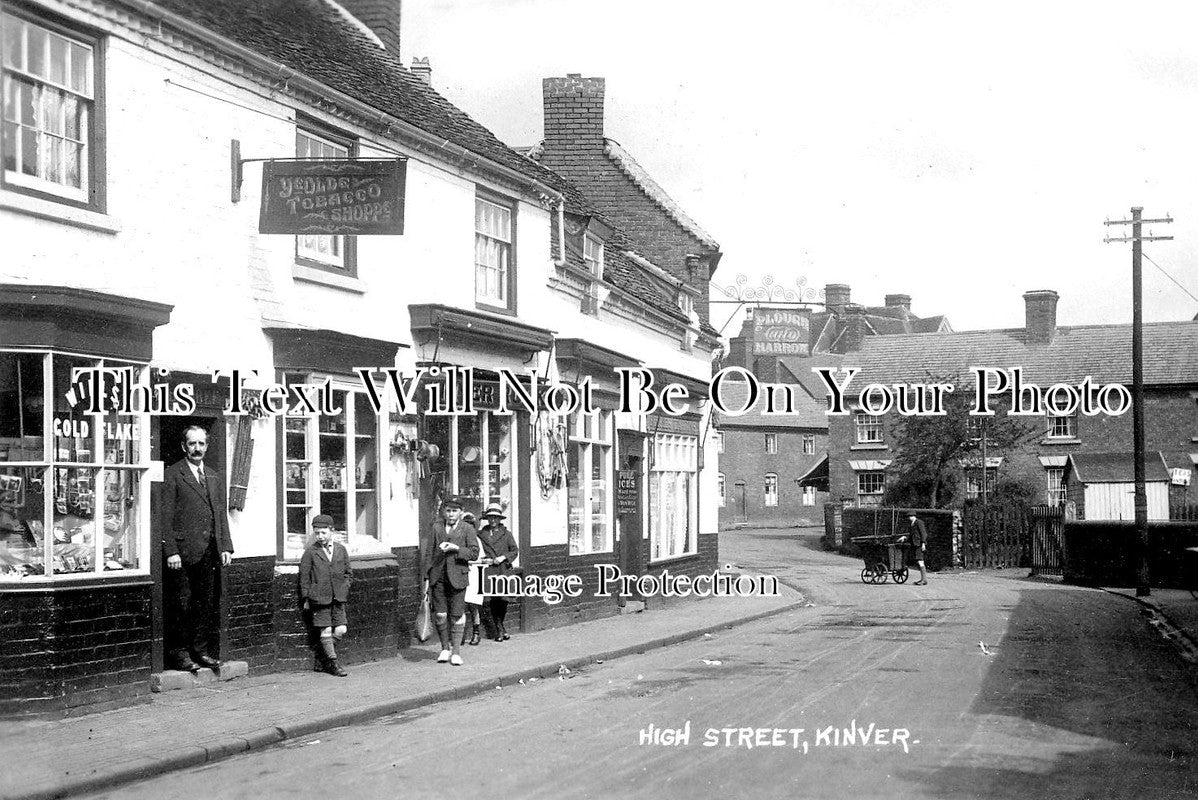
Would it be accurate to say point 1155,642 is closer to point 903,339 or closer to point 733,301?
point 733,301

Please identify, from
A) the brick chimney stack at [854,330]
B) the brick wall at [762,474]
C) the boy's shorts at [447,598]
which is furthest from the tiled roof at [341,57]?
the brick wall at [762,474]

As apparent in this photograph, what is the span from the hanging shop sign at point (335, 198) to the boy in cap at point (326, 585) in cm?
290

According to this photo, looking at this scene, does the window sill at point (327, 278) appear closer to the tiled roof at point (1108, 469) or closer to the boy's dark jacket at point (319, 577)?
the boy's dark jacket at point (319, 577)

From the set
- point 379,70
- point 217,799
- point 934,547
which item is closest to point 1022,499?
point 934,547

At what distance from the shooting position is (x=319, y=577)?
13312 millimetres

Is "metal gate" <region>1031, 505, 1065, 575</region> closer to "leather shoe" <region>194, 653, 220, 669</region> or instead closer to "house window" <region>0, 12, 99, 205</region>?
"leather shoe" <region>194, 653, 220, 669</region>

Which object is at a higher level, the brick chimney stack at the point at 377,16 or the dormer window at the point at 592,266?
the brick chimney stack at the point at 377,16

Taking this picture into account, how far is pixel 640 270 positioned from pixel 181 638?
1690 cm

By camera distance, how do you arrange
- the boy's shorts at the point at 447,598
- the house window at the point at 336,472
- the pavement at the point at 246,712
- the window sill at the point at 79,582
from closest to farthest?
the pavement at the point at 246,712
the window sill at the point at 79,582
the house window at the point at 336,472
the boy's shorts at the point at 447,598

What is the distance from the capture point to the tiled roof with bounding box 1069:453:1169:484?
4297 centimetres

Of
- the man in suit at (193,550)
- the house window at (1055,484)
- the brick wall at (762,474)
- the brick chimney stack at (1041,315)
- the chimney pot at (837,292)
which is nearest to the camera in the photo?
the man in suit at (193,550)

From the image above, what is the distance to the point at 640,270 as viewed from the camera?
28.0 m

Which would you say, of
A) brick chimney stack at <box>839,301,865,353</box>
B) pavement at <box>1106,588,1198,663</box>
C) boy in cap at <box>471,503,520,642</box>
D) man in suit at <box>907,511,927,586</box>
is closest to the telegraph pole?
pavement at <box>1106,588,1198,663</box>

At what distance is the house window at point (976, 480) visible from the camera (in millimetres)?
45188
